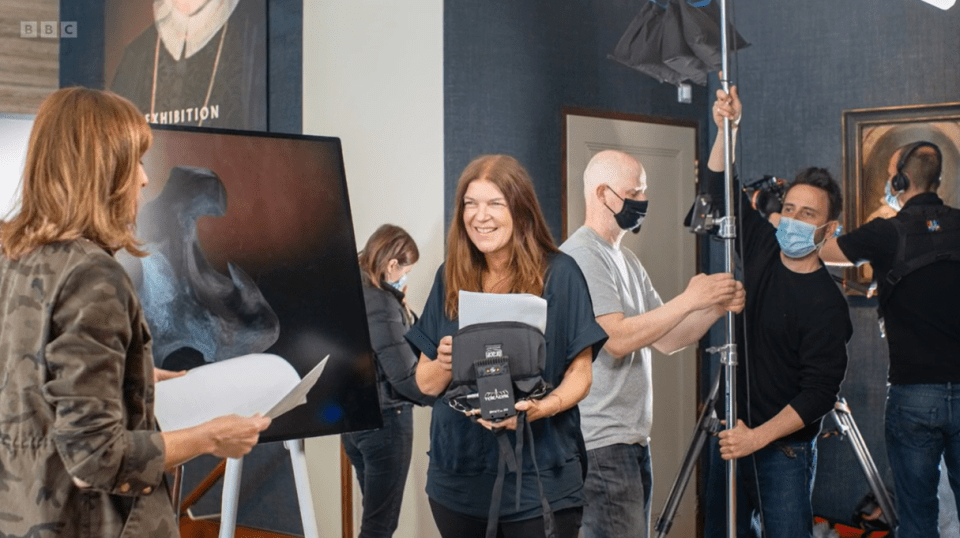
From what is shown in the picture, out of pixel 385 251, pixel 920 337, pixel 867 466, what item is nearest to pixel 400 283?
pixel 385 251

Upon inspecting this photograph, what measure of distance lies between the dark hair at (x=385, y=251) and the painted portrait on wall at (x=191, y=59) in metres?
1.07

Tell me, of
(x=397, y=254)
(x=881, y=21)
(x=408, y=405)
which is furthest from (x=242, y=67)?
(x=881, y=21)

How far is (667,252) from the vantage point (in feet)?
14.1

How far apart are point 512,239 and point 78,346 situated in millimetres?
1002

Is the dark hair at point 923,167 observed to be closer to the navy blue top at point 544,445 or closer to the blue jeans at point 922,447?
the blue jeans at point 922,447

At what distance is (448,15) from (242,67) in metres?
1.15

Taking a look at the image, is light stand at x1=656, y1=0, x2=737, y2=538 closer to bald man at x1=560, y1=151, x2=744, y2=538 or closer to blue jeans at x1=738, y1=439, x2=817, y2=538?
bald man at x1=560, y1=151, x2=744, y2=538

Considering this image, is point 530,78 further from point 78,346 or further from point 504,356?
point 78,346

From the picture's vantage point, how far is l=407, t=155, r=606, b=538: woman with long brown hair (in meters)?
1.93

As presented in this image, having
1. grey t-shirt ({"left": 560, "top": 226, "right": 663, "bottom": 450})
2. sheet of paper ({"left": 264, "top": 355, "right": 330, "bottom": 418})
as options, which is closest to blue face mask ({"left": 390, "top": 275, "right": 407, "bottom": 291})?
grey t-shirt ({"left": 560, "top": 226, "right": 663, "bottom": 450})

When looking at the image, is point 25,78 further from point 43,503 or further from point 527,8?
point 43,503

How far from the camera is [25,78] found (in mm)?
5082

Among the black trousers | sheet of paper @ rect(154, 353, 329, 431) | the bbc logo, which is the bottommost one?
the black trousers

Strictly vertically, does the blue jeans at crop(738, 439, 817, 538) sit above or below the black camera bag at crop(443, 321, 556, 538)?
below
